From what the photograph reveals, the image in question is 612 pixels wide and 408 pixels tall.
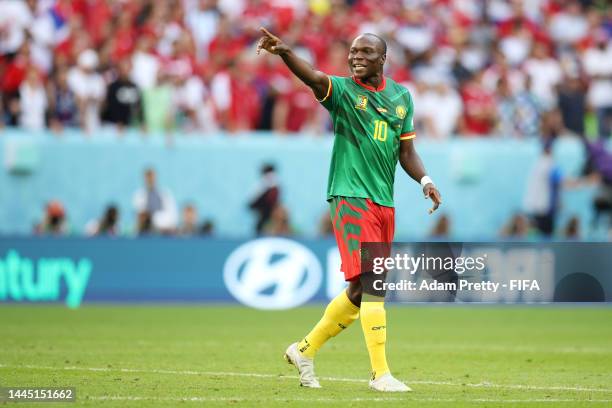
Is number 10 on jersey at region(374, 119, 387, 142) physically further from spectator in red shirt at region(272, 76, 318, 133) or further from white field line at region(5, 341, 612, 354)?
spectator in red shirt at region(272, 76, 318, 133)

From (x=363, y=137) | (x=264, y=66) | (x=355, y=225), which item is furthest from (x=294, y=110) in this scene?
(x=355, y=225)

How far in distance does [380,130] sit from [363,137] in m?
0.15

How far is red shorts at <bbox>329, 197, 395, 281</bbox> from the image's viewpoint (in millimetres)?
9641

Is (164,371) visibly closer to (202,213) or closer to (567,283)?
(567,283)

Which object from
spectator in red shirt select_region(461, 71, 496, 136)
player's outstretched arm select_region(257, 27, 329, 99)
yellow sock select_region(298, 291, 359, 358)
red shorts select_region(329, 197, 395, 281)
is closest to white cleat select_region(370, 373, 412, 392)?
yellow sock select_region(298, 291, 359, 358)

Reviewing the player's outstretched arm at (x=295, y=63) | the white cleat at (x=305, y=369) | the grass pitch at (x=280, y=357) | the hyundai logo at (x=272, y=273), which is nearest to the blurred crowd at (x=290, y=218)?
the hyundai logo at (x=272, y=273)

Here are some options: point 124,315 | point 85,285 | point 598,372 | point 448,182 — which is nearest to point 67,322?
point 124,315

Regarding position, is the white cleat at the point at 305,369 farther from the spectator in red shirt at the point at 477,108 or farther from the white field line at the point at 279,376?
the spectator in red shirt at the point at 477,108

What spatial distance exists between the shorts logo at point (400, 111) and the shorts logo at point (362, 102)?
10.5 inches

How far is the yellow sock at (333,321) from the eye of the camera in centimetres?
996

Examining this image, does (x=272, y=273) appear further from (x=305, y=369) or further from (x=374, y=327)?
(x=374, y=327)

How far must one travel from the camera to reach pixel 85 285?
786 inches

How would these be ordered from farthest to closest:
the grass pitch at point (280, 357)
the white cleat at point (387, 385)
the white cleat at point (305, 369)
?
the white cleat at point (305, 369) < the white cleat at point (387, 385) < the grass pitch at point (280, 357)

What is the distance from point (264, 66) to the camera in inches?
891
